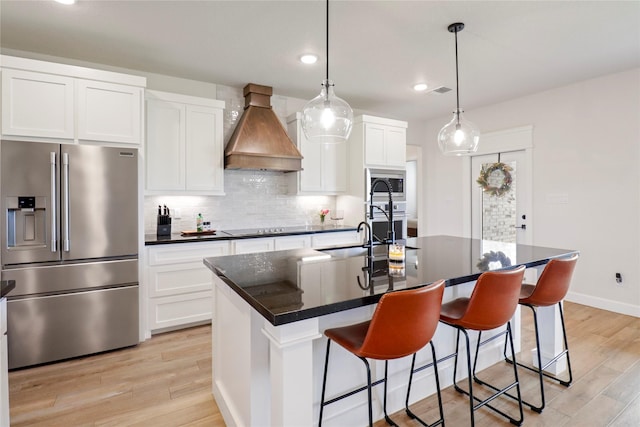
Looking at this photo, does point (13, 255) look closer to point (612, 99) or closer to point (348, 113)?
point (348, 113)

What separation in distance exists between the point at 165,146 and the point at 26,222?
1379 mm

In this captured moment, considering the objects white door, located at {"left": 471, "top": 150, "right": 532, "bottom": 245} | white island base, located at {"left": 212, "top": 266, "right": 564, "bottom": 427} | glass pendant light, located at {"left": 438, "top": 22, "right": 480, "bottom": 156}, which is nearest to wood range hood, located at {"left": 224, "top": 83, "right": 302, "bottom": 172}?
glass pendant light, located at {"left": 438, "top": 22, "right": 480, "bottom": 156}

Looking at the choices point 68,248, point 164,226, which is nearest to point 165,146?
point 164,226

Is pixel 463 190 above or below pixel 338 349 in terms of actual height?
above

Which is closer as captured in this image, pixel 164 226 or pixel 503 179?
pixel 164 226

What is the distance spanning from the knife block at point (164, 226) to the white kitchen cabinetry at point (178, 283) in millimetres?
331

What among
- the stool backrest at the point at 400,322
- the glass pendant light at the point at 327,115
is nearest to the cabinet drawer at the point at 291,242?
the glass pendant light at the point at 327,115

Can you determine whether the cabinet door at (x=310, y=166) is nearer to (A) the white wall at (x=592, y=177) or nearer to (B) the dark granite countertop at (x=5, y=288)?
(A) the white wall at (x=592, y=177)

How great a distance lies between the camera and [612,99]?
3.89 m

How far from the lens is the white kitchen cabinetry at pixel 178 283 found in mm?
3240

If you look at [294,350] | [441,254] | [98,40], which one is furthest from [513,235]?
[98,40]

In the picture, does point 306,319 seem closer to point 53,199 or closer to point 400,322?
point 400,322

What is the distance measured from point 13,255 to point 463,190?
557 centimetres

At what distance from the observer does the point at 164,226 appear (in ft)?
11.6
